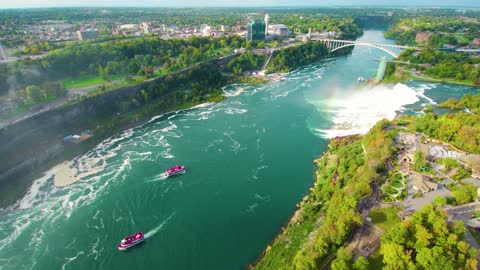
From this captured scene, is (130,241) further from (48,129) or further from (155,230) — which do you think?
(48,129)

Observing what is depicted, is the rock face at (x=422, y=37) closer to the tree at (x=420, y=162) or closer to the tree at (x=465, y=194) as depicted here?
the tree at (x=420, y=162)

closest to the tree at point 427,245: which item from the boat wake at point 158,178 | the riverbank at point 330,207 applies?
the riverbank at point 330,207

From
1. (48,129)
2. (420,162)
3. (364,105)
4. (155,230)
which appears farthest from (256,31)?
(155,230)

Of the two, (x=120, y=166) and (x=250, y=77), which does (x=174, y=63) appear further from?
(x=120, y=166)

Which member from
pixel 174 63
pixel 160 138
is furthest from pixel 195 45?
pixel 160 138

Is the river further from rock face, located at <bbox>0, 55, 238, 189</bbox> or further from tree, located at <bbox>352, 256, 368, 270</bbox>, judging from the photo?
tree, located at <bbox>352, 256, 368, 270</bbox>
